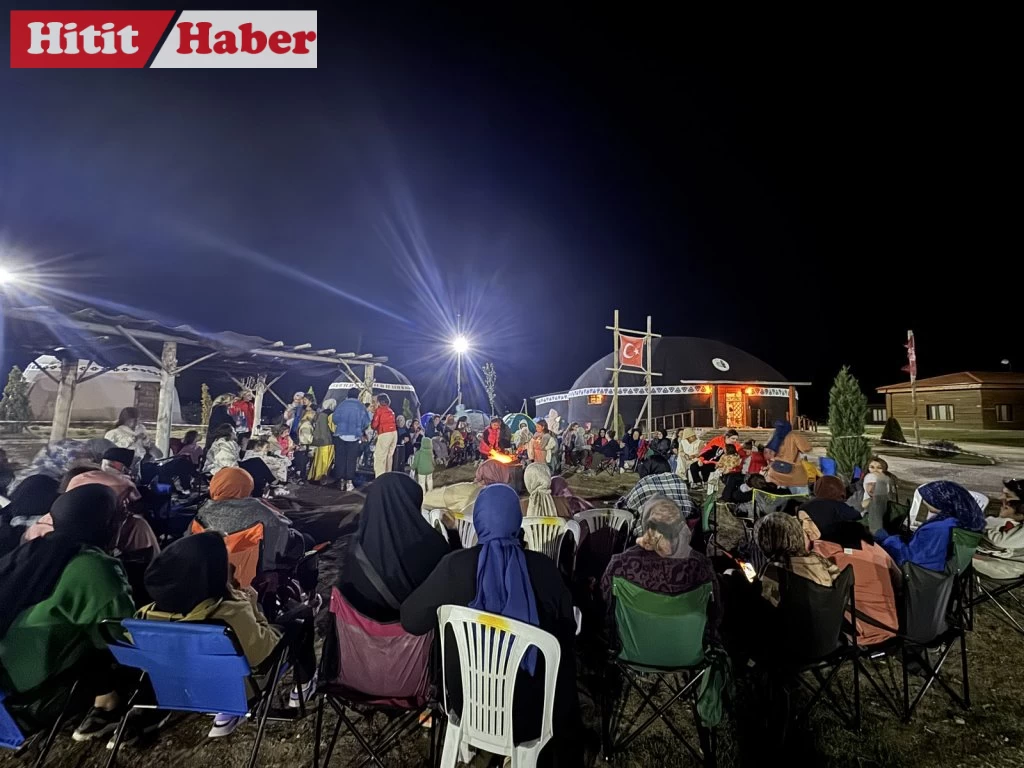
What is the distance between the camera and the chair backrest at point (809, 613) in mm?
2553

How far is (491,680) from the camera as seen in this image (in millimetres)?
2014

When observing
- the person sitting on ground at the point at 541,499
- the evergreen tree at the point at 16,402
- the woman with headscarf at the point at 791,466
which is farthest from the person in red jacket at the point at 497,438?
the evergreen tree at the point at 16,402

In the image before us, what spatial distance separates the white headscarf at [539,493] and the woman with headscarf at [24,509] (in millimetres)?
3660

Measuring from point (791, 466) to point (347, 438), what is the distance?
8.36 m

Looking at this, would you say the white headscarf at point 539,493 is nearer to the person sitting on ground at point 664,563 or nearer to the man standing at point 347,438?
the person sitting on ground at point 664,563

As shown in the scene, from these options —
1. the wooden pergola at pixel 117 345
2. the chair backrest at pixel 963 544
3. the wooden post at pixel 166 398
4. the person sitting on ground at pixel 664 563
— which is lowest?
the chair backrest at pixel 963 544

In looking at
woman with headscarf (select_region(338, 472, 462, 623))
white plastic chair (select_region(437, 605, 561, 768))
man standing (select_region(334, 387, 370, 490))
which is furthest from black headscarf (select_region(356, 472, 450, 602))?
man standing (select_region(334, 387, 370, 490))

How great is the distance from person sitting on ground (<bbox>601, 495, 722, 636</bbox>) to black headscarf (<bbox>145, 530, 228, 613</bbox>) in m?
2.06

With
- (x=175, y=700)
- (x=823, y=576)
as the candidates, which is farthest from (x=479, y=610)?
(x=823, y=576)

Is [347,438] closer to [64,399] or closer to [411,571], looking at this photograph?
[64,399]

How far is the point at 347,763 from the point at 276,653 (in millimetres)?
708

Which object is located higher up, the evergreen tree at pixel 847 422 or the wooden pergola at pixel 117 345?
the wooden pergola at pixel 117 345

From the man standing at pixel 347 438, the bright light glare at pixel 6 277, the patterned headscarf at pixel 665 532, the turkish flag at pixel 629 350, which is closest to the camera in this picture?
the patterned headscarf at pixel 665 532

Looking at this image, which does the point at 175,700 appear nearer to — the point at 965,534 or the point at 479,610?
the point at 479,610
